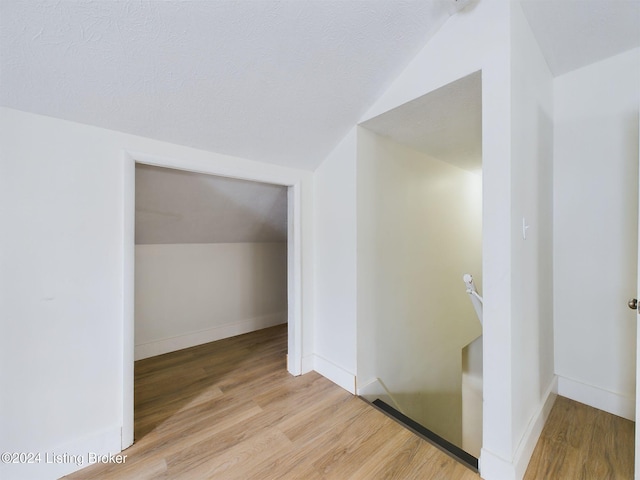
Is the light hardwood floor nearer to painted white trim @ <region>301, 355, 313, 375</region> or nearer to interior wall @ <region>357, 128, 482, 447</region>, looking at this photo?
painted white trim @ <region>301, 355, 313, 375</region>

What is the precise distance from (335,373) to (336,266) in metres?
0.84

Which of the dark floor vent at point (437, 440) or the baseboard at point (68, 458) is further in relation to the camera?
the dark floor vent at point (437, 440)

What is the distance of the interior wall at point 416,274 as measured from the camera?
2068 mm

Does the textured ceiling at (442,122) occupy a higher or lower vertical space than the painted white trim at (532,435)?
higher

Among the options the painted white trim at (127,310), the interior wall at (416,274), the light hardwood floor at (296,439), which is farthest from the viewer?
the interior wall at (416,274)

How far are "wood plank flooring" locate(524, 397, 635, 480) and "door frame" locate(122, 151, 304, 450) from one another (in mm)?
1572

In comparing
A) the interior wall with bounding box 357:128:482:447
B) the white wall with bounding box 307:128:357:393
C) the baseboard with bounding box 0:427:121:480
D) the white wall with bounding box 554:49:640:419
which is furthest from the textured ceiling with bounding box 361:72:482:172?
the baseboard with bounding box 0:427:121:480

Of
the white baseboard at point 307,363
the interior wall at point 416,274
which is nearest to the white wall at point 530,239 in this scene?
the interior wall at point 416,274

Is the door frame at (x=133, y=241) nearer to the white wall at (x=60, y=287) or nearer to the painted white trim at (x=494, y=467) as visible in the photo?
the white wall at (x=60, y=287)

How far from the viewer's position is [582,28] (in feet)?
4.86

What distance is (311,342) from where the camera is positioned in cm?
232

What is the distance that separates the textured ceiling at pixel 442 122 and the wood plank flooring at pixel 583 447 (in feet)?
6.40

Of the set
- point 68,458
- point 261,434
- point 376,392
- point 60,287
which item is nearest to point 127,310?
point 60,287

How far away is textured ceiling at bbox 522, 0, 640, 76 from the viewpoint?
1345 millimetres
